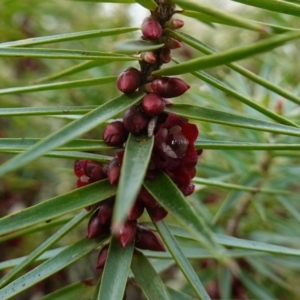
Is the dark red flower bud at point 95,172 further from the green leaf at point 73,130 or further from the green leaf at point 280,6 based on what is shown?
the green leaf at point 280,6

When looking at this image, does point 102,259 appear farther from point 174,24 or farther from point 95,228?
point 174,24

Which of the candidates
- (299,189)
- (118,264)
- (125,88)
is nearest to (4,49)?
(125,88)

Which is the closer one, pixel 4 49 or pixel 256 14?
pixel 4 49

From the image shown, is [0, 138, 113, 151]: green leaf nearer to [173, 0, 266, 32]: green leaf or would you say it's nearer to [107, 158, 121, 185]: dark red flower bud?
[107, 158, 121, 185]: dark red flower bud

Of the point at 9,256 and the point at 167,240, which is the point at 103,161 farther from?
the point at 9,256

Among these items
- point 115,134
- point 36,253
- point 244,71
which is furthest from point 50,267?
point 244,71

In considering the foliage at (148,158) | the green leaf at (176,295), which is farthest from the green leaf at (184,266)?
the green leaf at (176,295)

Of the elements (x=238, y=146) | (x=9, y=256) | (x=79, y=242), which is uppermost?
(x=238, y=146)
